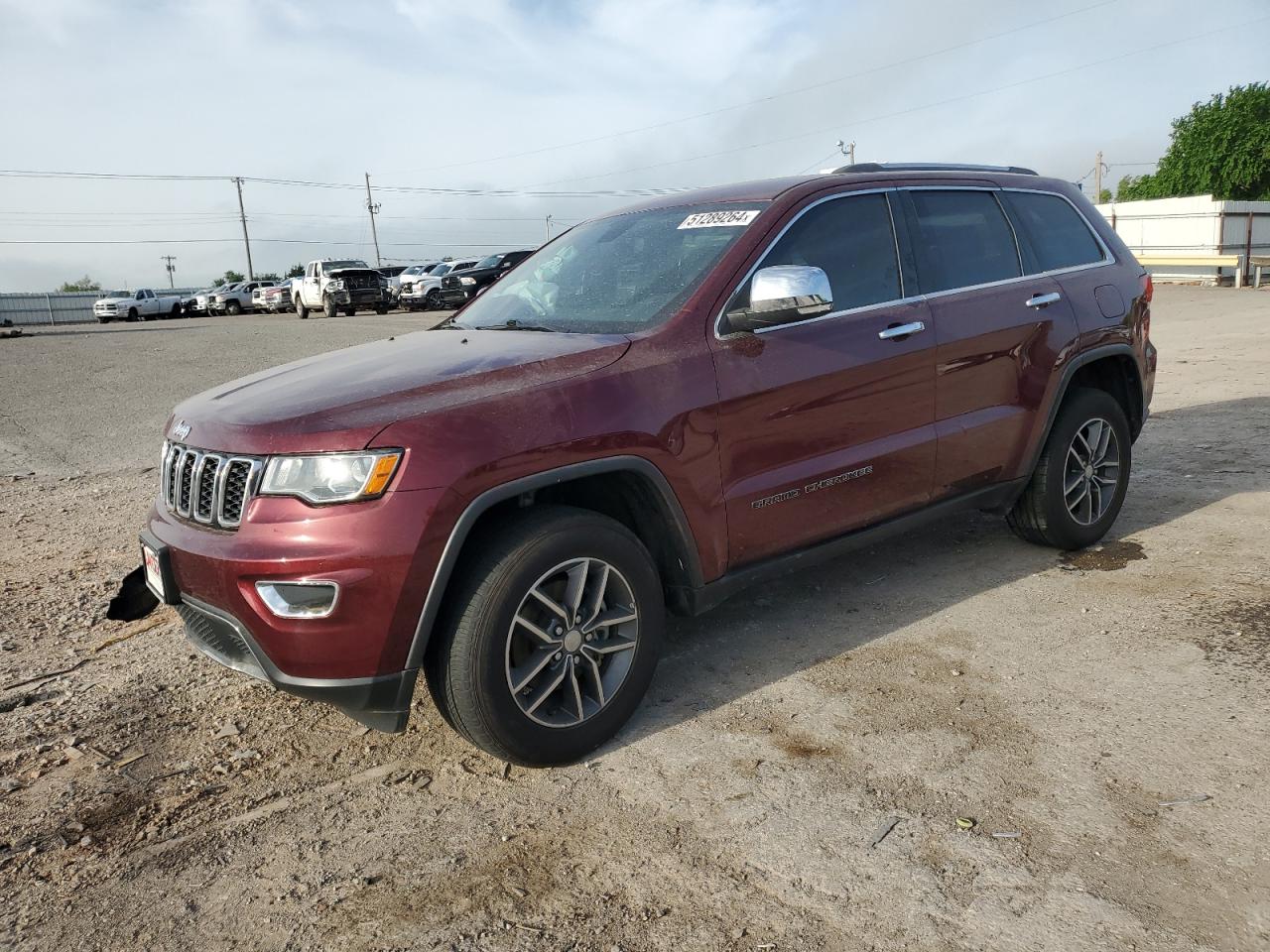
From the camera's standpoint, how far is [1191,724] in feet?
10.5

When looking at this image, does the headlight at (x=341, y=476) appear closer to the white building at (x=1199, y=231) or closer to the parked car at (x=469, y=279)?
the parked car at (x=469, y=279)

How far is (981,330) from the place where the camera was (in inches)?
170

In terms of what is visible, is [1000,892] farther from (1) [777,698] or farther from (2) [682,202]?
(2) [682,202]

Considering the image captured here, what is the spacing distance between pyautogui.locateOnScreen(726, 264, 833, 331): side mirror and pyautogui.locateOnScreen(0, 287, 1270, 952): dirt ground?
1.35m

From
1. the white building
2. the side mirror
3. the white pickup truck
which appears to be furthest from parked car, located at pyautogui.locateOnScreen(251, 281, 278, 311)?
the side mirror

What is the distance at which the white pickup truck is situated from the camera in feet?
149

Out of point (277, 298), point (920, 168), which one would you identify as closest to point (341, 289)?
point (277, 298)

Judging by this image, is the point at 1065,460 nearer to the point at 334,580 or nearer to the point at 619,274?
the point at 619,274

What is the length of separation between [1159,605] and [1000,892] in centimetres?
228

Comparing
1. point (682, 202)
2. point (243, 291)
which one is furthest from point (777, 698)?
point (243, 291)

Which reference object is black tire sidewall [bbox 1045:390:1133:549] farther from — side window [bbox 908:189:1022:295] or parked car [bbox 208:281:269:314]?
parked car [bbox 208:281:269:314]

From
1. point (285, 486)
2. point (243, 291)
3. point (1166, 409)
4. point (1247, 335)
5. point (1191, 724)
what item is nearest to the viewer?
point (285, 486)

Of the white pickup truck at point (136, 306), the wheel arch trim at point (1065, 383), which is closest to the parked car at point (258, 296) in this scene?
the white pickup truck at point (136, 306)

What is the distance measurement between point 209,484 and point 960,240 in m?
3.33
